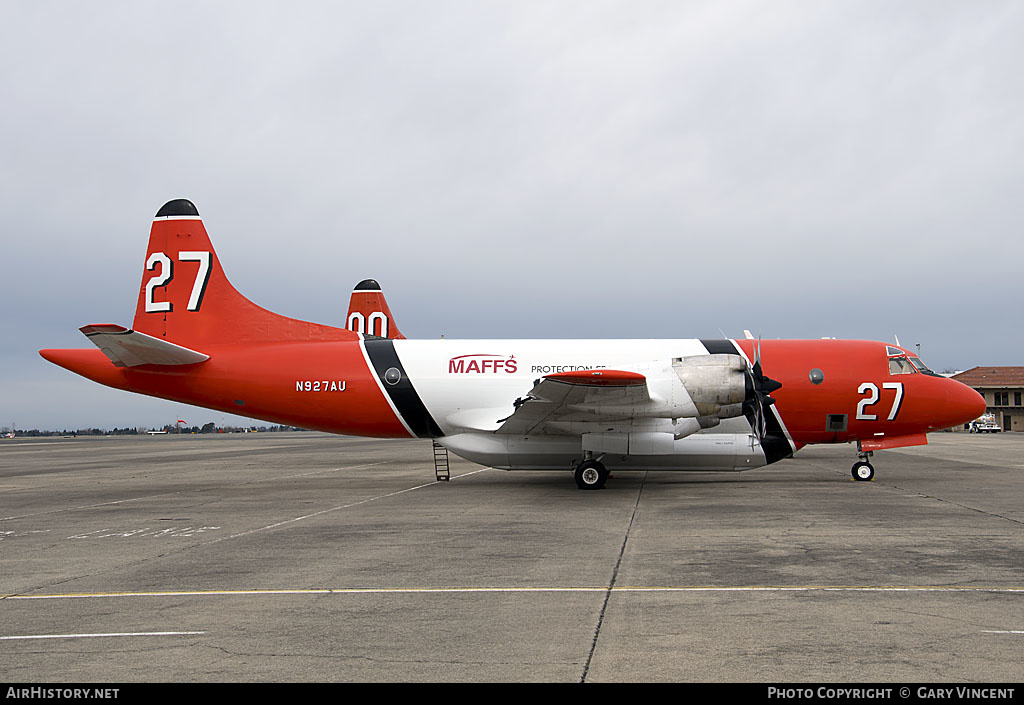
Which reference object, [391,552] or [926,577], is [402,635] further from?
[926,577]

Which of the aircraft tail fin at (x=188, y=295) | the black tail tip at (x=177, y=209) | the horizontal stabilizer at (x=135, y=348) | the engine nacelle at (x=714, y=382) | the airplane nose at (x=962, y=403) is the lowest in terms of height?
the airplane nose at (x=962, y=403)

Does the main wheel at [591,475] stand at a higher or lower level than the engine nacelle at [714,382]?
lower

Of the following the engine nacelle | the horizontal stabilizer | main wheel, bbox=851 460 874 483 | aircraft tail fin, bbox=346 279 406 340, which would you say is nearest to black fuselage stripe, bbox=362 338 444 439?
the horizontal stabilizer

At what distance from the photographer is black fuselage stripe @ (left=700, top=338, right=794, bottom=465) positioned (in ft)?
64.7

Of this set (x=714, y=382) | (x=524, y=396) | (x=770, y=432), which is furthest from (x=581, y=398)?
(x=770, y=432)

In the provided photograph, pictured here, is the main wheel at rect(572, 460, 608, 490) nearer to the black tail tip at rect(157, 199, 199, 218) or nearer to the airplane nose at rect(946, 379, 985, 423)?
the airplane nose at rect(946, 379, 985, 423)

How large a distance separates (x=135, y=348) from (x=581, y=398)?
10631 mm

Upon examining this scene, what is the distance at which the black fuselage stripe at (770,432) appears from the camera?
64.7ft

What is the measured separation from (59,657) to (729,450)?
15774 millimetres

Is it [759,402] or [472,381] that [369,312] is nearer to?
[472,381]

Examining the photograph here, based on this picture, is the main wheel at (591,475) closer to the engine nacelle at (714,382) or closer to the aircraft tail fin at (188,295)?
the engine nacelle at (714,382)

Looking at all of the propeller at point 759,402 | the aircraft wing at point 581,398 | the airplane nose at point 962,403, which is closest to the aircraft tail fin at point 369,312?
the aircraft wing at point 581,398

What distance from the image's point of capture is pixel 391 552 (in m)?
11.0

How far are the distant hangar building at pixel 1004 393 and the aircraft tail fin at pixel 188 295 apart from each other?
91.3 metres
